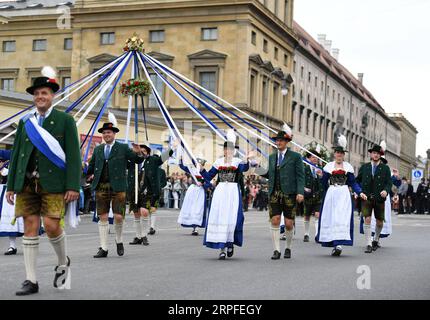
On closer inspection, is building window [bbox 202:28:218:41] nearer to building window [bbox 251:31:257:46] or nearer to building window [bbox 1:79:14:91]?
building window [bbox 251:31:257:46]

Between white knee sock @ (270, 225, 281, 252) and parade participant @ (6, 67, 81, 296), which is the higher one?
parade participant @ (6, 67, 81, 296)

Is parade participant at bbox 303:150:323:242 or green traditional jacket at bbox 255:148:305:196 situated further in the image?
parade participant at bbox 303:150:323:242

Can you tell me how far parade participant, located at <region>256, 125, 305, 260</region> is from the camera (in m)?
12.3

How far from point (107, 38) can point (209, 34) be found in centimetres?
828

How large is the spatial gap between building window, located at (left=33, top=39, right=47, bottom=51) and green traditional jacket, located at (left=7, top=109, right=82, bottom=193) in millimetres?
56556

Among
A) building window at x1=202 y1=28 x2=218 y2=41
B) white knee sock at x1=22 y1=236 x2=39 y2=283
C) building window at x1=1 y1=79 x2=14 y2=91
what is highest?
building window at x1=202 y1=28 x2=218 y2=41

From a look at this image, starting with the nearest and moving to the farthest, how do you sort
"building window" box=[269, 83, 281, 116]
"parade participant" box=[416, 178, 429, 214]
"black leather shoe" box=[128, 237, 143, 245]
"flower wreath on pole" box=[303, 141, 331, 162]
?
"black leather shoe" box=[128, 237, 143, 245], "flower wreath on pole" box=[303, 141, 331, 162], "parade participant" box=[416, 178, 429, 214], "building window" box=[269, 83, 281, 116]

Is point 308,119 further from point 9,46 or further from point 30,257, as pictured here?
point 30,257

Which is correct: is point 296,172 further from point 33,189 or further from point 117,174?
point 33,189

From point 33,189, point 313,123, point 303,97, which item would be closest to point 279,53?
point 303,97

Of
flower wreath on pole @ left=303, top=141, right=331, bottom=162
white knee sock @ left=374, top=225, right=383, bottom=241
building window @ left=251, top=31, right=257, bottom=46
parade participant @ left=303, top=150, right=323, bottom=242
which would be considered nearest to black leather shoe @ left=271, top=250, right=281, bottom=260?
white knee sock @ left=374, top=225, right=383, bottom=241

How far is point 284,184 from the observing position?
40.4 ft

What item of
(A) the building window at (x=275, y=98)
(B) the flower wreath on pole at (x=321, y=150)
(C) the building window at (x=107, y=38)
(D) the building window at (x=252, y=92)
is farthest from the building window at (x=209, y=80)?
(B) the flower wreath on pole at (x=321, y=150)
